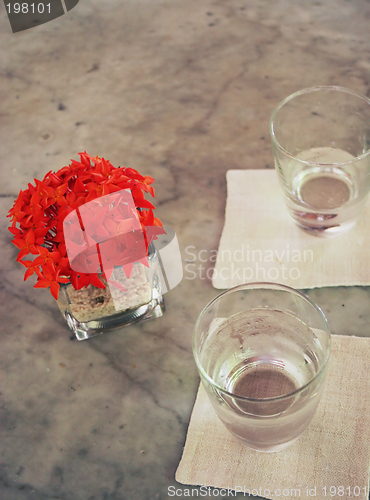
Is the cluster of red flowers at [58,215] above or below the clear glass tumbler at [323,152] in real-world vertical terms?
above

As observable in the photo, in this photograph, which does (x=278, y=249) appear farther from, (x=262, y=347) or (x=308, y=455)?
(x=308, y=455)

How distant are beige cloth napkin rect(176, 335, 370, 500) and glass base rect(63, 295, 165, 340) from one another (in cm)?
13

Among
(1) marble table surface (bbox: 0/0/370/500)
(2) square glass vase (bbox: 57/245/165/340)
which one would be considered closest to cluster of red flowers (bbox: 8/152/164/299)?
(2) square glass vase (bbox: 57/245/165/340)

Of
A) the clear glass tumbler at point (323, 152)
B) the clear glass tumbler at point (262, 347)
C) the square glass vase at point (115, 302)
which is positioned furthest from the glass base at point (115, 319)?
the clear glass tumbler at point (323, 152)

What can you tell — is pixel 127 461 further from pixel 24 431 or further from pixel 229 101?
pixel 229 101

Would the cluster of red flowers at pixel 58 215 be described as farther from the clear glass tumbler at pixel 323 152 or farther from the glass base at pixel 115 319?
the clear glass tumbler at pixel 323 152

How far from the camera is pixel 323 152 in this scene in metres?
0.76

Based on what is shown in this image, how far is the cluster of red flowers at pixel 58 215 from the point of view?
0.50 m

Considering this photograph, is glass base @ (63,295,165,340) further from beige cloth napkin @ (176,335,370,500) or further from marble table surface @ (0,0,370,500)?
beige cloth napkin @ (176,335,370,500)

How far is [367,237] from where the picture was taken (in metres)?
0.69

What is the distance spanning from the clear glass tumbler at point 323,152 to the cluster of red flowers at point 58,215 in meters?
0.23

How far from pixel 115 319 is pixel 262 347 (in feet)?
0.59

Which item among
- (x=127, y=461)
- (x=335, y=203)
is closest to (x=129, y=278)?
(x=127, y=461)

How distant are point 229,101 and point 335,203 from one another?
296 mm
